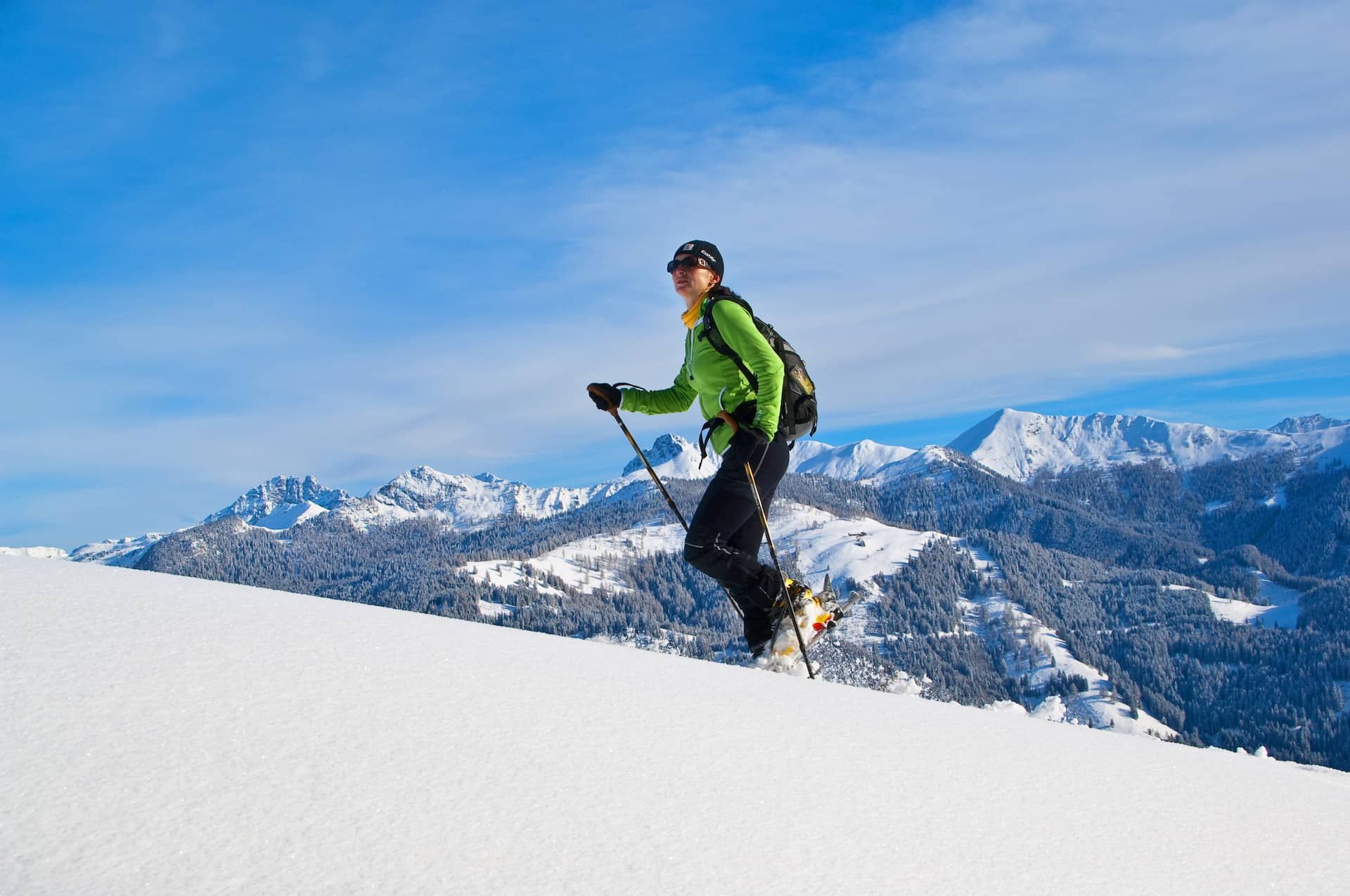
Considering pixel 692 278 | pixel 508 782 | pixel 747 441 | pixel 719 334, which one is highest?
pixel 692 278

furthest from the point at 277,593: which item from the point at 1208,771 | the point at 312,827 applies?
the point at 1208,771

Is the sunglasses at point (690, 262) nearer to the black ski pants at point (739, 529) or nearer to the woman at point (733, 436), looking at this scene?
the woman at point (733, 436)

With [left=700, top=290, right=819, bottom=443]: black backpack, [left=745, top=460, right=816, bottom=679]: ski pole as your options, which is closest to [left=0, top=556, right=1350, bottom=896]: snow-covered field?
[left=745, top=460, right=816, bottom=679]: ski pole

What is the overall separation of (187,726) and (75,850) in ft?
2.57

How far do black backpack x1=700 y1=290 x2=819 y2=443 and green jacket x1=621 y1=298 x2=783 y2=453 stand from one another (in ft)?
0.19

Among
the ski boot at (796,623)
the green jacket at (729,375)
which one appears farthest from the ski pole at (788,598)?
the green jacket at (729,375)

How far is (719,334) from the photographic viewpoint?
6398 millimetres

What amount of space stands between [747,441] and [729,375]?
566mm

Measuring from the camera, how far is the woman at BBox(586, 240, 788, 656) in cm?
630

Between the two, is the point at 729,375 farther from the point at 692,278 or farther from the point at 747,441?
the point at 692,278

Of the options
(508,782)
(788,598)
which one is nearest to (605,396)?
(788,598)

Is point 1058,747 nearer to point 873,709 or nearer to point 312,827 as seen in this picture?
point 873,709

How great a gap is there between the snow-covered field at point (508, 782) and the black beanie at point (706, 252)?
11.8 feet

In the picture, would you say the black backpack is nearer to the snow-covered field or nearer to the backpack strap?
the backpack strap
